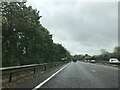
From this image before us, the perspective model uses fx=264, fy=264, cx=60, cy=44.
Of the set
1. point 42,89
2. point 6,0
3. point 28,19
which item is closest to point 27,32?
point 28,19

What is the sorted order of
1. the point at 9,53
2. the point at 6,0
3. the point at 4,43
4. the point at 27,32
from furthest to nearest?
the point at 27,32 → the point at 9,53 → the point at 4,43 → the point at 6,0

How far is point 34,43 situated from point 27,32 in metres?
10.1

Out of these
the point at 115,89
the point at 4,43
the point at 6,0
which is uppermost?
the point at 6,0

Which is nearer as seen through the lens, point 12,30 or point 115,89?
point 115,89

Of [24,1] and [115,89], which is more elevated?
[24,1]

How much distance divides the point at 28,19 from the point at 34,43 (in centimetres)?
1346

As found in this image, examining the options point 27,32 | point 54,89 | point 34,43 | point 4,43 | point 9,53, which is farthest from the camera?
point 34,43

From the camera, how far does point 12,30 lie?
39219mm

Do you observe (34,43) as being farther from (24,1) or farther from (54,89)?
(54,89)

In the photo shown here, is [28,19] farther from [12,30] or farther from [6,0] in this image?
[6,0]

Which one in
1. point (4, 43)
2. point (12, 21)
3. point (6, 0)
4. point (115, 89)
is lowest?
point (115, 89)

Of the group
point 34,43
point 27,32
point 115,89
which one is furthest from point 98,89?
point 34,43

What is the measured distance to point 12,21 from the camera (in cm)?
3750

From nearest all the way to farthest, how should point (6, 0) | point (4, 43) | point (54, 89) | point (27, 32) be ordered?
point (54, 89)
point (6, 0)
point (4, 43)
point (27, 32)
